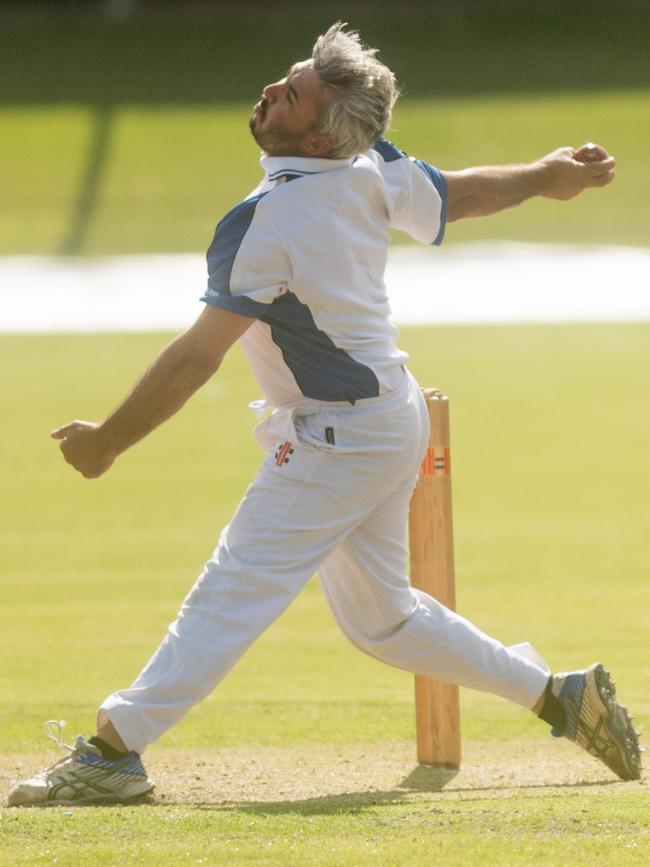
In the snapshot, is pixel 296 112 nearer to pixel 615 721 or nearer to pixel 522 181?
pixel 522 181

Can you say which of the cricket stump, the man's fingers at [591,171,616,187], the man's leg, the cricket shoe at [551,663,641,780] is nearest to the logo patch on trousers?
the man's leg

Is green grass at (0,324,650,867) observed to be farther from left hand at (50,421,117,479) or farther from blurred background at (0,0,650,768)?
left hand at (50,421,117,479)

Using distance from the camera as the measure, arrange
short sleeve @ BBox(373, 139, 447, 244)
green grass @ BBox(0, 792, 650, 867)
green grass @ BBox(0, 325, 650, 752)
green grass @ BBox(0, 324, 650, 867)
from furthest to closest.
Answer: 1. green grass @ BBox(0, 325, 650, 752)
2. short sleeve @ BBox(373, 139, 447, 244)
3. green grass @ BBox(0, 324, 650, 867)
4. green grass @ BBox(0, 792, 650, 867)

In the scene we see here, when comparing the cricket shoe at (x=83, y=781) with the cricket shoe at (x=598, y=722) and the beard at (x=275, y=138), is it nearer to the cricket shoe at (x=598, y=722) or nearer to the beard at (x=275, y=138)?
the cricket shoe at (x=598, y=722)

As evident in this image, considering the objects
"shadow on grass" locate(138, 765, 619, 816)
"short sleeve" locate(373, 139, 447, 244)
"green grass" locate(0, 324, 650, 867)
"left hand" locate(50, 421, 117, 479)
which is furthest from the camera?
"short sleeve" locate(373, 139, 447, 244)

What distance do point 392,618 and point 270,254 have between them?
3.59 feet

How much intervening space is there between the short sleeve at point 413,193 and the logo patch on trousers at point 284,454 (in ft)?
2.23

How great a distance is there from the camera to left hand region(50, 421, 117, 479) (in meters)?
4.25

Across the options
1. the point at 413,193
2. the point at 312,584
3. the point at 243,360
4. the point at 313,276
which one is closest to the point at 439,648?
the point at 313,276

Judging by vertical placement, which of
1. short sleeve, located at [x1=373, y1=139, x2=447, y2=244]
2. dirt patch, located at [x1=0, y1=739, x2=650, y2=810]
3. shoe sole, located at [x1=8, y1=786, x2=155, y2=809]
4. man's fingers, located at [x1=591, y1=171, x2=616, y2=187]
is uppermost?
man's fingers, located at [x1=591, y1=171, x2=616, y2=187]

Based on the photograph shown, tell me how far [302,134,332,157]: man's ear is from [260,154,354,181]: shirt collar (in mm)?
17

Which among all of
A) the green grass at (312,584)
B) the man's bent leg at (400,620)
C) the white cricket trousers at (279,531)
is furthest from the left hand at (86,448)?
the green grass at (312,584)

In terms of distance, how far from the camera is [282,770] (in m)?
4.88

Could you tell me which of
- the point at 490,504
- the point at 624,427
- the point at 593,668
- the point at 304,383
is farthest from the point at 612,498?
the point at 304,383
